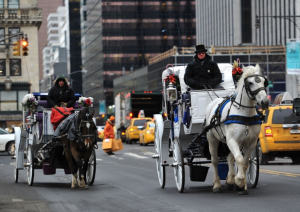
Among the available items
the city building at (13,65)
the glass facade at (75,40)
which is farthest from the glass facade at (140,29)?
the city building at (13,65)

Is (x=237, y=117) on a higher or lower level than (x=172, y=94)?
lower

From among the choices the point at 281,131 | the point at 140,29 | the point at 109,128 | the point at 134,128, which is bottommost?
the point at 134,128

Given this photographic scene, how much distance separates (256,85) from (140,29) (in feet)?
400

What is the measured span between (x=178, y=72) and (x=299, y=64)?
25.3 m

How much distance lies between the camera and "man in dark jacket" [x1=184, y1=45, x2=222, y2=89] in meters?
12.5

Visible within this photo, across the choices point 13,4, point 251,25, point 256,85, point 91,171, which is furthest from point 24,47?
point 251,25

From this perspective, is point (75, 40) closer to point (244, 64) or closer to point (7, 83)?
point (244, 64)

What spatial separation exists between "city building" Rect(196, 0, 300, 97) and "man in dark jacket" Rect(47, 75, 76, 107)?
56653 millimetres

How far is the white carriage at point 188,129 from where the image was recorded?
12.3 m

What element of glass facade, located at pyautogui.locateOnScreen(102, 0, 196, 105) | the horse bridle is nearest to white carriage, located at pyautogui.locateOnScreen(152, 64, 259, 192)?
the horse bridle

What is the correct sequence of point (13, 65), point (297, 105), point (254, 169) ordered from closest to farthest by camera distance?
1. point (254, 169)
2. point (297, 105)
3. point (13, 65)

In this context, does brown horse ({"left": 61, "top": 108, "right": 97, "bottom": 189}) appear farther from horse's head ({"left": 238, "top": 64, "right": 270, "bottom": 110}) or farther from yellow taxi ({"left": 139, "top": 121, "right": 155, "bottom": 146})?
yellow taxi ({"left": 139, "top": 121, "right": 155, "bottom": 146})

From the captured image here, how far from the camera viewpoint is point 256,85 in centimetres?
1062

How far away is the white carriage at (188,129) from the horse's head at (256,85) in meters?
1.42
